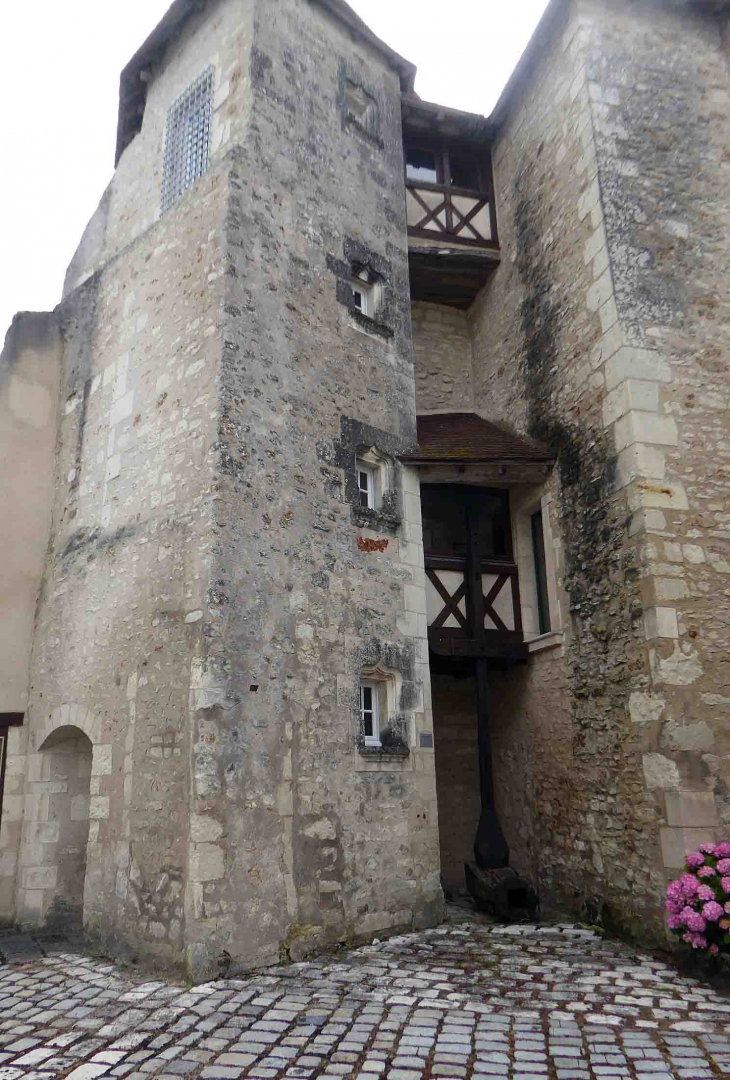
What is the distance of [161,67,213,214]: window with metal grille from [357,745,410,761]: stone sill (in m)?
5.32

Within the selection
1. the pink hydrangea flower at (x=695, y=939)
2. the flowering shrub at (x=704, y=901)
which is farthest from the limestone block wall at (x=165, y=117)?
the pink hydrangea flower at (x=695, y=939)

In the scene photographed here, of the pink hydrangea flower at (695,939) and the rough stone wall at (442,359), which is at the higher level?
the rough stone wall at (442,359)

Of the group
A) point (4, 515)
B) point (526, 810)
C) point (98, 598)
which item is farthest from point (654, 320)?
point (4, 515)

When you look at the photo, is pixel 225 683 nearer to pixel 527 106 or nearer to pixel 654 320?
pixel 654 320

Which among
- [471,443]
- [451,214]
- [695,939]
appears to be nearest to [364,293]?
[471,443]

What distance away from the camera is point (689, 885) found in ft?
16.8

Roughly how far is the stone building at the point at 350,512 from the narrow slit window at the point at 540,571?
0.04m

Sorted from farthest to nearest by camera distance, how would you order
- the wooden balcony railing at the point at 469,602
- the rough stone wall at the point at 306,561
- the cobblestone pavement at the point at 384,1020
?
the wooden balcony railing at the point at 469,602
the rough stone wall at the point at 306,561
the cobblestone pavement at the point at 384,1020

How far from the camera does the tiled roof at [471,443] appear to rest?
24.4 feet

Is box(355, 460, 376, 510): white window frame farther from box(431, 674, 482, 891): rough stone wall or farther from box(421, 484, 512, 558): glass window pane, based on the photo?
box(431, 674, 482, 891): rough stone wall

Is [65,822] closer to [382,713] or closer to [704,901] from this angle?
[382,713]

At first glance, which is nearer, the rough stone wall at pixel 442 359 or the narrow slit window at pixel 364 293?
the narrow slit window at pixel 364 293

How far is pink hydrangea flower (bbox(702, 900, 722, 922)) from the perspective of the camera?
4883mm

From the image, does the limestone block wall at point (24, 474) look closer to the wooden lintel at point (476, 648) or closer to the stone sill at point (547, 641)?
the wooden lintel at point (476, 648)
